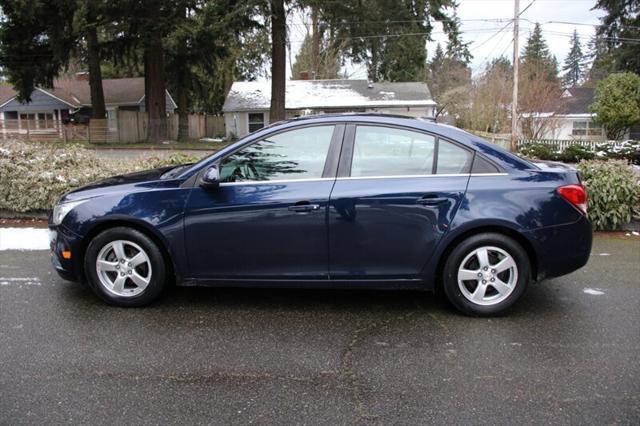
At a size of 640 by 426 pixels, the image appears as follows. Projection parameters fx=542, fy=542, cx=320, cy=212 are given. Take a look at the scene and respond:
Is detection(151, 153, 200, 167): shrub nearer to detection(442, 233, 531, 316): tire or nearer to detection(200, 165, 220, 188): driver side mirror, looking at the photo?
detection(200, 165, 220, 188): driver side mirror

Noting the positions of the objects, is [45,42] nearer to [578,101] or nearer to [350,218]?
[350,218]

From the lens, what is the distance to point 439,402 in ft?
10.4

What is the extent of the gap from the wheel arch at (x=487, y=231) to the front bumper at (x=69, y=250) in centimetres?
298

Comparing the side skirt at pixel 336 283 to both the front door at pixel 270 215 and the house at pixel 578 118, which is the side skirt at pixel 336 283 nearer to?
the front door at pixel 270 215

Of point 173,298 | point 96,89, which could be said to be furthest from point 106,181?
point 96,89

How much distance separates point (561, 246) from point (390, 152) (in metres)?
1.56

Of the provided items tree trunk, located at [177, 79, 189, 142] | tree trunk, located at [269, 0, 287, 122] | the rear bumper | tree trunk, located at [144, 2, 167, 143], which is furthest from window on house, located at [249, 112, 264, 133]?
the rear bumper

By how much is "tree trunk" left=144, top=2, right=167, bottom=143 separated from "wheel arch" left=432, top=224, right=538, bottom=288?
96.4ft

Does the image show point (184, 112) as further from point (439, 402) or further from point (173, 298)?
point (439, 402)

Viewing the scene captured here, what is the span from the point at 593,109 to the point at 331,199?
1426 inches

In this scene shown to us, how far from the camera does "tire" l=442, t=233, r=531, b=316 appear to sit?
14.1ft

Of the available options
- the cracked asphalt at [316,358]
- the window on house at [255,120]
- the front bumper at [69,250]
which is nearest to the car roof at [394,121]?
the cracked asphalt at [316,358]

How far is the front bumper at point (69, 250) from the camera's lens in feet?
14.9

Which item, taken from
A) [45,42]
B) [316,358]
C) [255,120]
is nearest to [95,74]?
[45,42]
